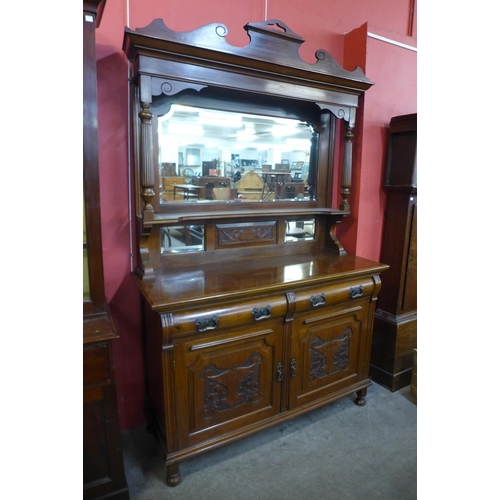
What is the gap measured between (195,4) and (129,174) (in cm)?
96

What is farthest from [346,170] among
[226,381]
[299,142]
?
[226,381]

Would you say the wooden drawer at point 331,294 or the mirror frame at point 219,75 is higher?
the mirror frame at point 219,75

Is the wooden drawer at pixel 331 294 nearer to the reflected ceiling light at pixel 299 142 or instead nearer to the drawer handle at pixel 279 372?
the drawer handle at pixel 279 372

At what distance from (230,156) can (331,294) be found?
977 mm

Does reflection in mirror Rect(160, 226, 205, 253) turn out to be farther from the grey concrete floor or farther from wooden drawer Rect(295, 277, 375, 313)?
the grey concrete floor

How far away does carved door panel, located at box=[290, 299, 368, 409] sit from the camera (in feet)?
6.21

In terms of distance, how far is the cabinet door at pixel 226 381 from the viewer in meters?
1.59

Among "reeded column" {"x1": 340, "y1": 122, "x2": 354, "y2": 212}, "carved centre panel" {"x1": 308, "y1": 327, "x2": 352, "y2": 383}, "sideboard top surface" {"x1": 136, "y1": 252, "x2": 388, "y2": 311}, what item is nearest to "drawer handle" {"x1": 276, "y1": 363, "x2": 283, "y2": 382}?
"carved centre panel" {"x1": 308, "y1": 327, "x2": 352, "y2": 383}

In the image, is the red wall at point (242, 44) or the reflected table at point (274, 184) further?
the reflected table at point (274, 184)

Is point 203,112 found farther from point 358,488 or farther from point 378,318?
point 358,488

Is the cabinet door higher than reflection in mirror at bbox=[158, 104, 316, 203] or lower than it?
lower

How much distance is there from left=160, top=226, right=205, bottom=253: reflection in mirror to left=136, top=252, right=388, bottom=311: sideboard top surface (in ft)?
0.40

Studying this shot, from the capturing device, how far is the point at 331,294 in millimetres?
1910

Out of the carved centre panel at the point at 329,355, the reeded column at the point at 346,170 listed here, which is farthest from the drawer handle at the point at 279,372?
the reeded column at the point at 346,170
